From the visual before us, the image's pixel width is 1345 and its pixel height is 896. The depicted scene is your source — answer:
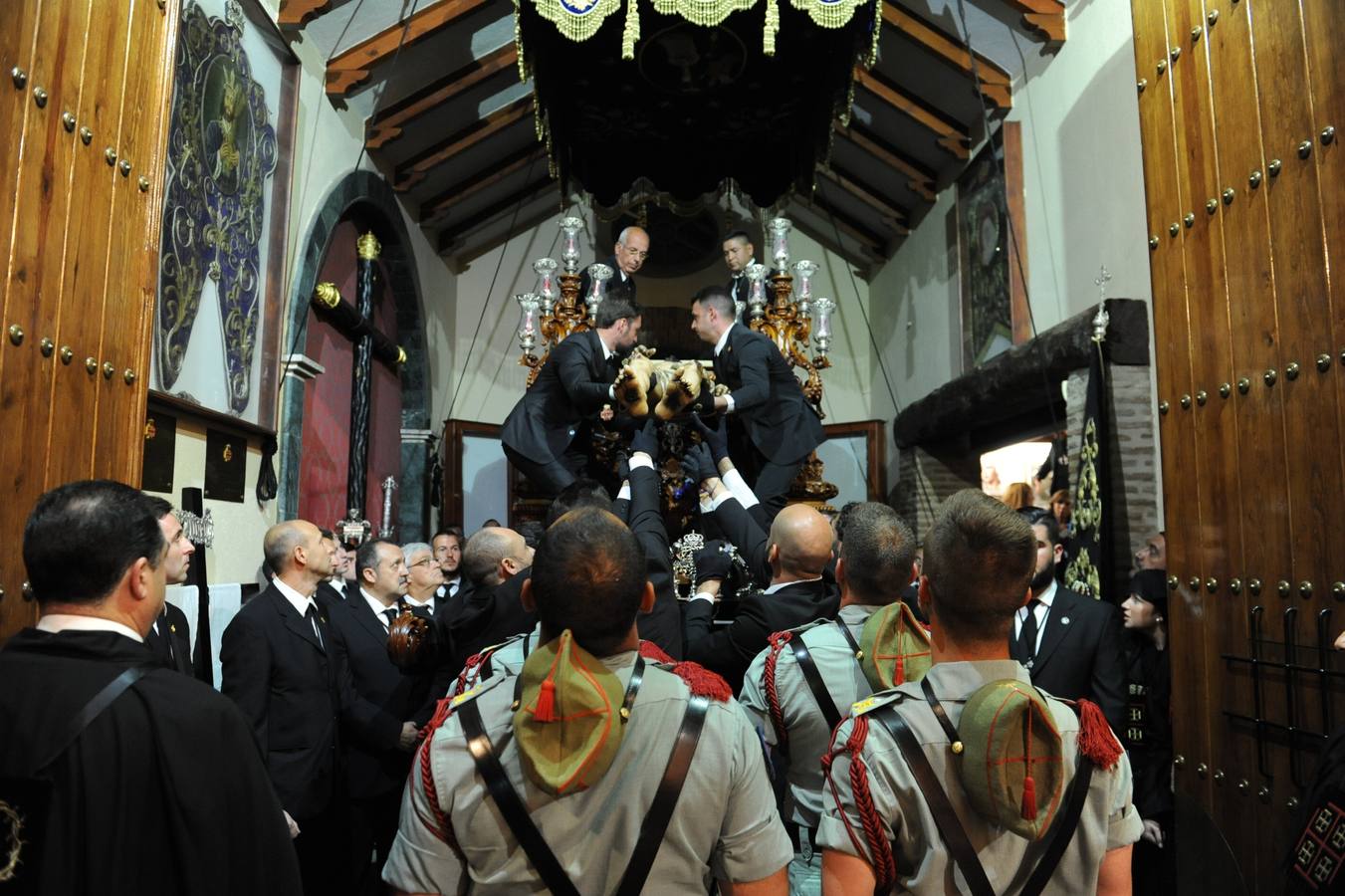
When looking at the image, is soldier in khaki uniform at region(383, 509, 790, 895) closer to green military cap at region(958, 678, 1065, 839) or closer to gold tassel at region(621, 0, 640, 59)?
green military cap at region(958, 678, 1065, 839)

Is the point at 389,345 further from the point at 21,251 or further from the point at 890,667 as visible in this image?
the point at 890,667

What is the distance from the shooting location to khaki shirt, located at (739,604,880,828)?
2504mm

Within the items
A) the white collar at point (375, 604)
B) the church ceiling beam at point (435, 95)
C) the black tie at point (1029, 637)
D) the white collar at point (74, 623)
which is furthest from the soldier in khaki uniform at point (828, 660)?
the church ceiling beam at point (435, 95)

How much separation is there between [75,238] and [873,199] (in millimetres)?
9840

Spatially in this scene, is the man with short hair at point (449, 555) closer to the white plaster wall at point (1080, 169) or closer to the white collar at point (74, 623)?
the white plaster wall at point (1080, 169)

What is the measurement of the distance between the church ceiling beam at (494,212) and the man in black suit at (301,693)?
780 centimetres

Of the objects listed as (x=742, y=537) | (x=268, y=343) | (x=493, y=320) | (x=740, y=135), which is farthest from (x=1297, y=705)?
(x=493, y=320)

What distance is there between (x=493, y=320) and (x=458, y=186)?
1935 mm

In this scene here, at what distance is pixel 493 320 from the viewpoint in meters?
12.2

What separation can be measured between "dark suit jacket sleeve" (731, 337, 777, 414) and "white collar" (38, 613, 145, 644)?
4591mm

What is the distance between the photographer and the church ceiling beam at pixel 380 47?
764 cm

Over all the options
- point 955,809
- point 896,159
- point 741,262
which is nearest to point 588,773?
point 955,809

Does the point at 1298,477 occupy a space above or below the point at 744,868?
above

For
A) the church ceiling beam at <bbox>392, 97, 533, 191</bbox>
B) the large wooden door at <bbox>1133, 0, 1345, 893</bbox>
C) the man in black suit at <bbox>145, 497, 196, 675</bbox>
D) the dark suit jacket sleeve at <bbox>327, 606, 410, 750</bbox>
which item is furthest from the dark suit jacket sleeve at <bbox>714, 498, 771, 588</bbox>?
the church ceiling beam at <bbox>392, 97, 533, 191</bbox>
